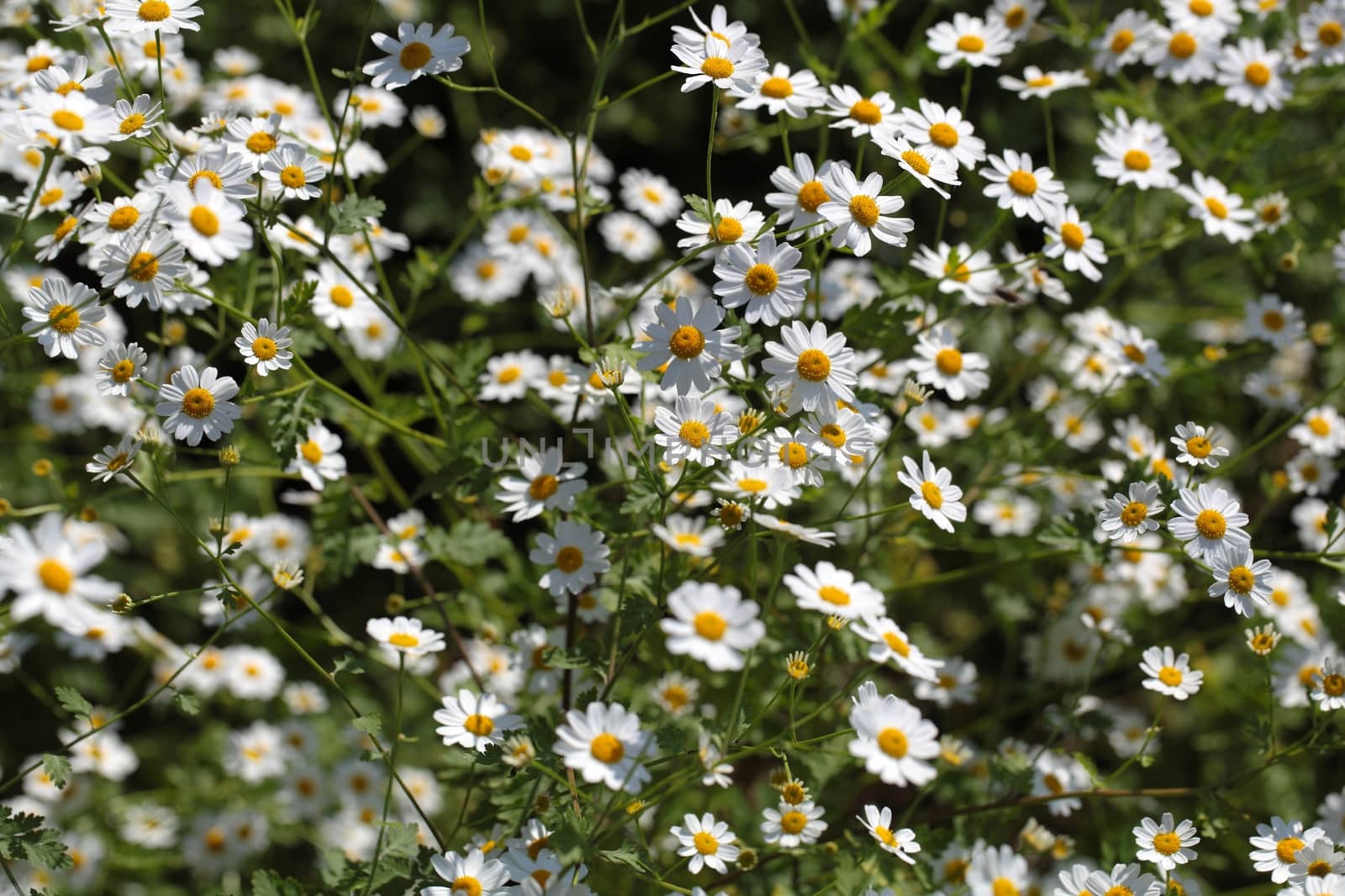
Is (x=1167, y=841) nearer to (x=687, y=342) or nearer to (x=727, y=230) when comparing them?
(x=687, y=342)

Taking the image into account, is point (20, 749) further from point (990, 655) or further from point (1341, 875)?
point (1341, 875)

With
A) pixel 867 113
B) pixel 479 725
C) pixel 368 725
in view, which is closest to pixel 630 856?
pixel 479 725

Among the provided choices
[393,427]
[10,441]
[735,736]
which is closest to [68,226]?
[393,427]

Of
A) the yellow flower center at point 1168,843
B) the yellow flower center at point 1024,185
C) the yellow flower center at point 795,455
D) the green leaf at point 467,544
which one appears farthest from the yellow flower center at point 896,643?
the yellow flower center at point 1024,185

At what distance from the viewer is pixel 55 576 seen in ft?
4.29

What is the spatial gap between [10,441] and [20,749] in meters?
Answer: 0.95

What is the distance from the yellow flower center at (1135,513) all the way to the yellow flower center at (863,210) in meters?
0.72

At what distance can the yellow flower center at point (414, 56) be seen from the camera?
6.40 ft

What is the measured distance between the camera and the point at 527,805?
1.86 m

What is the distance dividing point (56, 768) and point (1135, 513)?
1.91 meters

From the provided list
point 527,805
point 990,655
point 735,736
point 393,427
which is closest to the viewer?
point 735,736

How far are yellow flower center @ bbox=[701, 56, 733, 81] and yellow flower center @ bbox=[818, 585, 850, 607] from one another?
0.88 meters

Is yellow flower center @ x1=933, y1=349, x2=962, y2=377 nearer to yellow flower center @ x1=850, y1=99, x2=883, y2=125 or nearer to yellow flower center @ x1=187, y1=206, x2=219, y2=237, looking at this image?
yellow flower center @ x1=850, y1=99, x2=883, y2=125

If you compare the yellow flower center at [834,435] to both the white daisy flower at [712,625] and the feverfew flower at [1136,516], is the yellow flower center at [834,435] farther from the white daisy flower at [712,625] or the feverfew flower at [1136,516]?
the feverfew flower at [1136,516]
